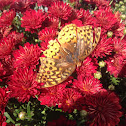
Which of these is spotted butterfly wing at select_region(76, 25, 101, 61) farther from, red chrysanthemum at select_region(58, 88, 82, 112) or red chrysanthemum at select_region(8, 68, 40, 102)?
red chrysanthemum at select_region(8, 68, 40, 102)

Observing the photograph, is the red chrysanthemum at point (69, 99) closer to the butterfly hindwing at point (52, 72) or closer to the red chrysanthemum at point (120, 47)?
the butterfly hindwing at point (52, 72)

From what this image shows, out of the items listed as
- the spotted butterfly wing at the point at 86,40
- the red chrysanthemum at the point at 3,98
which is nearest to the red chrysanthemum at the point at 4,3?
the spotted butterfly wing at the point at 86,40

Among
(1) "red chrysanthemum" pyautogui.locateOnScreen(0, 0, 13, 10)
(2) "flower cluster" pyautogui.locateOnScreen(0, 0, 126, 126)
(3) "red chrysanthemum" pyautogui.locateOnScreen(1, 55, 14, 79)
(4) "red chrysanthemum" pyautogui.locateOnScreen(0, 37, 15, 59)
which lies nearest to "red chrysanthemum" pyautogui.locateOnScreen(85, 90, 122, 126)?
(2) "flower cluster" pyautogui.locateOnScreen(0, 0, 126, 126)

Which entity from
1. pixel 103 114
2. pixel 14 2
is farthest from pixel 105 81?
pixel 14 2

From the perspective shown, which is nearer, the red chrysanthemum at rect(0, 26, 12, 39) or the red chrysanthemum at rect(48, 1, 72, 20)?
the red chrysanthemum at rect(48, 1, 72, 20)

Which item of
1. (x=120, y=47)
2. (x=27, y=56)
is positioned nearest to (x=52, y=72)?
(x=27, y=56)

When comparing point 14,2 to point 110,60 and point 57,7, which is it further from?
point 110,60

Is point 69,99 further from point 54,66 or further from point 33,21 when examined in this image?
point 33,21
